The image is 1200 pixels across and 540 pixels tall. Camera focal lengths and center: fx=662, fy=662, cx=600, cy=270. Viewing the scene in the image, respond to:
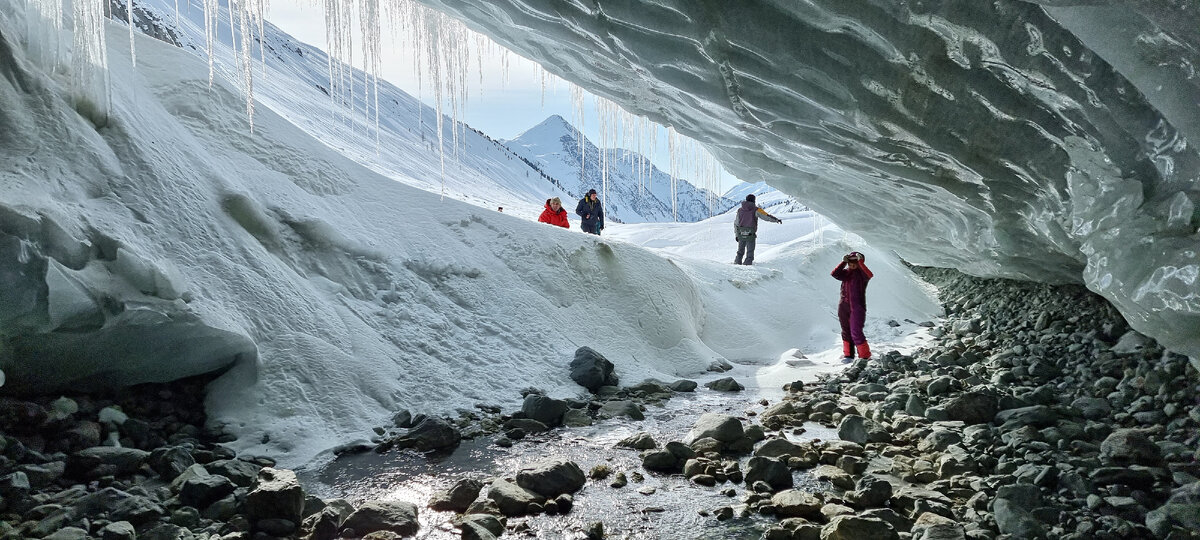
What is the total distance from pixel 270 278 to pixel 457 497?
10.0 ft

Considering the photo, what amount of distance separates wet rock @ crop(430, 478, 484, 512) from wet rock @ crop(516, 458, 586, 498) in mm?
308

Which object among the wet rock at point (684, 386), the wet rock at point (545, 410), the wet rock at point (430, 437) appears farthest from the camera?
the wet rock at point (684, 386)

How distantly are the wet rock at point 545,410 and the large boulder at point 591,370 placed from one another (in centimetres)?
98

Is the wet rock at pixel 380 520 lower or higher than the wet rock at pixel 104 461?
higher

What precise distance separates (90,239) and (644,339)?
583cm

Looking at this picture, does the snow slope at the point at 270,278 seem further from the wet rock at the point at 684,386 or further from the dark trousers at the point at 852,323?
the dark trousers at the point at 852,323

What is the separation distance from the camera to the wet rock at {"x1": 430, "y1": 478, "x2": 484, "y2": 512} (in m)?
3.90

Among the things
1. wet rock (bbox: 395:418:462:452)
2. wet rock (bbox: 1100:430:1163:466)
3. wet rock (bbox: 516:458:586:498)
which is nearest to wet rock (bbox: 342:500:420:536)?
wet rock (bbox: 516:458:586:498)

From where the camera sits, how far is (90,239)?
451 centimetres

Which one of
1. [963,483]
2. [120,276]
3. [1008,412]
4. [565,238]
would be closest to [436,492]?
[120,276]

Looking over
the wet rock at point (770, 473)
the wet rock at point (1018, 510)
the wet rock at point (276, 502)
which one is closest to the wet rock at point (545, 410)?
the wet rock at point (770, 473)

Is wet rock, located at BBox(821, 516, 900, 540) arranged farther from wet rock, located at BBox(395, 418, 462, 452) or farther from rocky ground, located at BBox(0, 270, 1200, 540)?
wet rock, located at BBox(395, 418, 462, 452)

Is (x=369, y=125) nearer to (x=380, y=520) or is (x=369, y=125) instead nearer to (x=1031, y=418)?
(x=380, y=520)

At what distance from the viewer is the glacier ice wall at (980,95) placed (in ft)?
10.7
